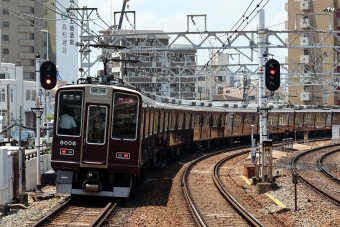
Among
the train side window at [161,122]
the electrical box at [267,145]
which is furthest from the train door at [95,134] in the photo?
the train side window at [161,122]

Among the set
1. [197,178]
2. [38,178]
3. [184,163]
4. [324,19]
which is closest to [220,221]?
[38,178]

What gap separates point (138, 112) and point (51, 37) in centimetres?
6584

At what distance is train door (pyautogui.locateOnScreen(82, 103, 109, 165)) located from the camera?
12.8 m

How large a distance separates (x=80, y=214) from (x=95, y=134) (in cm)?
201

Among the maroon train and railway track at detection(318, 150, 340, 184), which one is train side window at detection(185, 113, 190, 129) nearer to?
railway track at detection(318, 150, 340, 184)

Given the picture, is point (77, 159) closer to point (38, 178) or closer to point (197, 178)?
point (38, 178)

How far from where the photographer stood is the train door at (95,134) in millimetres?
12812

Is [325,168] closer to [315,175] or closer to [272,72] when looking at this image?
[315,175]

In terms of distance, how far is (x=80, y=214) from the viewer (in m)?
11.4

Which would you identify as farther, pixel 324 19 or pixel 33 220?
pixel 324 19

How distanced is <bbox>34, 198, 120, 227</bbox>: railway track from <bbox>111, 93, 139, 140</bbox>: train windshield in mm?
1322

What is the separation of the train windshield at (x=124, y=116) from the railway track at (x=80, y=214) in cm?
132

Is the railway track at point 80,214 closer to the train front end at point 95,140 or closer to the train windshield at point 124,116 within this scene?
the train front end at point 95,140

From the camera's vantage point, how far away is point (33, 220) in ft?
34.9
